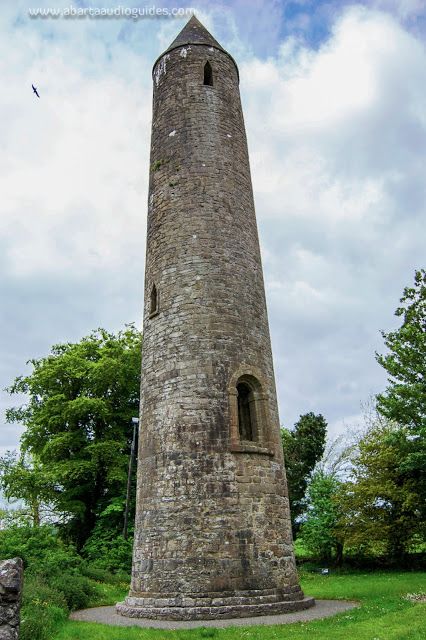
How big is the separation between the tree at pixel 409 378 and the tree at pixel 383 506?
16.6ft

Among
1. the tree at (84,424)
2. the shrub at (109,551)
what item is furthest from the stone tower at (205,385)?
the tree at (84,424)

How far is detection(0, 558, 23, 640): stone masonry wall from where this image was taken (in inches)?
183

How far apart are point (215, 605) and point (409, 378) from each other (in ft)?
33.1

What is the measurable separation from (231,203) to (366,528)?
53.1ft

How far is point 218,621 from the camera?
32.7 ft

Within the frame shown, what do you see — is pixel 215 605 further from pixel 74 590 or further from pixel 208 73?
pixel 208 73

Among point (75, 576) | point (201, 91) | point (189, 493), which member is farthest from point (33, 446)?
point (201, 91)

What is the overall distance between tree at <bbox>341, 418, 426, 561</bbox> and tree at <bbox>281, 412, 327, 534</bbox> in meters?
3.91

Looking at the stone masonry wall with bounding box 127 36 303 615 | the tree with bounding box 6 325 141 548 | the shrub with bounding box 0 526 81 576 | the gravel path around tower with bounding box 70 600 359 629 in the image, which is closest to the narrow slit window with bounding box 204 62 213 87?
the stone masonry wall with bounding box 127 36 303 615

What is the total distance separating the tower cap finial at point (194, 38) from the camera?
16889 millimetres

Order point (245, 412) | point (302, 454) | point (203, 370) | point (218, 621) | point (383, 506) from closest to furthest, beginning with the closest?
point (218, 621) → point (203, 370) → point (245, 412) → point (383, 506) → point (302, 454)

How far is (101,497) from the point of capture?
24156 millimetres

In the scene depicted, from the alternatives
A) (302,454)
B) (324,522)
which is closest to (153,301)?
(324,522)

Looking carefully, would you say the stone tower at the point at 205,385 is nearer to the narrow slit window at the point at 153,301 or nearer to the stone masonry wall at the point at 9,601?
the narrow slit window at the point at 153,301
